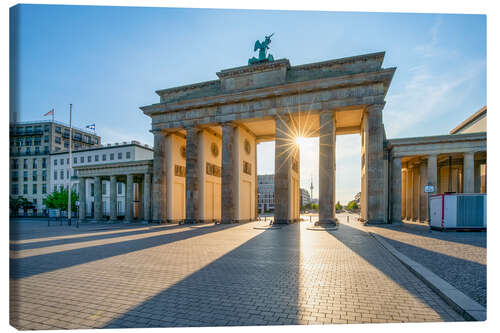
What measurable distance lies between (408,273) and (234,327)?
5693 millimetres

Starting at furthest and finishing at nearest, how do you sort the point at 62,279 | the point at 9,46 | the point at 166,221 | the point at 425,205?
1. the point at 166,221
2. the point at 425,205
3. the point at 62,279
4. the point at 9,46

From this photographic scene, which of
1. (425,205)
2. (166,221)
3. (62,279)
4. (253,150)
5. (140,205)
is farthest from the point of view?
(140,205)

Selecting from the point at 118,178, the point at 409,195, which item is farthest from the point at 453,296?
the point at 118,178

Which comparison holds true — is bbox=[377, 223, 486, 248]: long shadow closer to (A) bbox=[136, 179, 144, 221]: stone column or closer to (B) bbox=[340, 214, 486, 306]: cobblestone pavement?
(B) bbox=[340, 214, 486, 306]: cobblestone pavement

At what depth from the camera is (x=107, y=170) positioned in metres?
38.7

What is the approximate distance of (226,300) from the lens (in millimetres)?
5426

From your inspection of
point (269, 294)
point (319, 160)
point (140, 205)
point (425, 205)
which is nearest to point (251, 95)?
point (319, 160)

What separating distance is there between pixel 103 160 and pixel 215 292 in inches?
2349

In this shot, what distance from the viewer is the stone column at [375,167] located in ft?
81.4

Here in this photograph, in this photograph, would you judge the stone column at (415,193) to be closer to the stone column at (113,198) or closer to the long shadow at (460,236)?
the long shadow at (460,236)

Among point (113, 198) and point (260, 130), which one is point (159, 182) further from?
point (260, 130)

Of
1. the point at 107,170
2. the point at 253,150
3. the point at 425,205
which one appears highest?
the point at 253,150

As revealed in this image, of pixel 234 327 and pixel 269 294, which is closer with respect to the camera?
pixel 234 327

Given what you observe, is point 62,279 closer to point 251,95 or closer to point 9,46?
point 9,46
